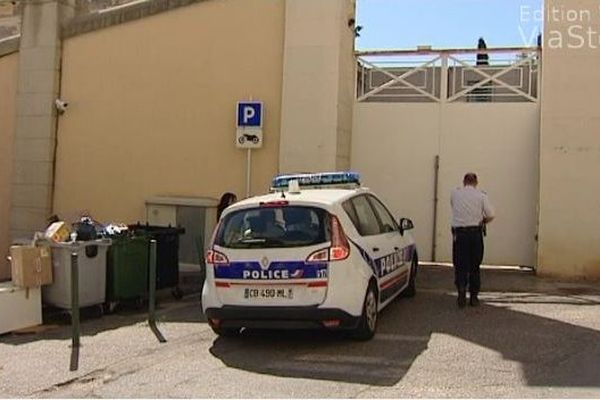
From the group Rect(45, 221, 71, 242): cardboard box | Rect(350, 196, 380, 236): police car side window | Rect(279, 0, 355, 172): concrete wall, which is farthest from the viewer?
Rect(279, 0, 355, 172): concrete wall

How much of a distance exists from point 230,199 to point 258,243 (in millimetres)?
4194

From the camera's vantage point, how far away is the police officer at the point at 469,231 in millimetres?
8688

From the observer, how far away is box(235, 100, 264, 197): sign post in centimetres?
1193

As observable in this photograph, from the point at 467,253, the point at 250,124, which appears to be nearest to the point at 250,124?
the point at 250,124

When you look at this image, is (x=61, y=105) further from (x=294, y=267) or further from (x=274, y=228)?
(x=294, y=267)

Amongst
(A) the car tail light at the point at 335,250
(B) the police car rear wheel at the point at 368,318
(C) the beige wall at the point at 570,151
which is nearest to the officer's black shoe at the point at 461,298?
(B) the police car rear wheel at the point at 368,318

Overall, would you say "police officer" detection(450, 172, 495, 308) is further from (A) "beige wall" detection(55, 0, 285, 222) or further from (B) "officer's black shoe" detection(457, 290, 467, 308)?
(A) "beige wall" detection(55, 0, 285, 222)

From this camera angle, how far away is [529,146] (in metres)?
12.0

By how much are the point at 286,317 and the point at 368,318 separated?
2.81 ft

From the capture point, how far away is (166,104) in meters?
12.5

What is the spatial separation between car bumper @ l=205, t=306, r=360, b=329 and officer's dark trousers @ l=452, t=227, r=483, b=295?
7.40ft

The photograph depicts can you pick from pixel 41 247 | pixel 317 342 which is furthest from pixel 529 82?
pixel 41 247

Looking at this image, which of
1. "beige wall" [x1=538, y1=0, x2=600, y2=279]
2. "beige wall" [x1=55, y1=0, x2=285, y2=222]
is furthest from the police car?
"beige wall" [x1=538, y1=0, x2=600, y2=279]

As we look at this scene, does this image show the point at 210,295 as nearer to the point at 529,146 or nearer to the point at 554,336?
the point at 554,336
